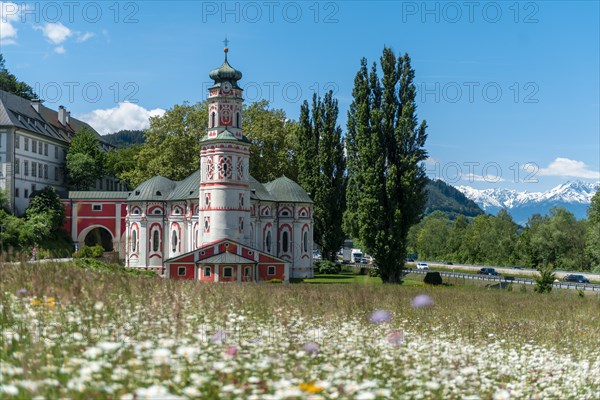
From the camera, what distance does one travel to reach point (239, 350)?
28.9ft

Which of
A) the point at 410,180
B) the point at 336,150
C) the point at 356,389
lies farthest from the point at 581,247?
the point at 356,389

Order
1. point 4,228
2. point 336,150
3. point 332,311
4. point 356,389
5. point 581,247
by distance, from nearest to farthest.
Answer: point 356,389 < point 332,311 < point 4,228 < point 336,150 < point 581,247

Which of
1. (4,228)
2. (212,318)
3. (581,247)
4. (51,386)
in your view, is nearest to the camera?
(51,386)

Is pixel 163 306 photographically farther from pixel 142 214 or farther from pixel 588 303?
pixel 142 214

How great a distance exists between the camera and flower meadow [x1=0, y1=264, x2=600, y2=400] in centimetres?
707

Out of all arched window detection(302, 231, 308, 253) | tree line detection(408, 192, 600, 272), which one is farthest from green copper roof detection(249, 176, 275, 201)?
tree line detection(408, 192, 600, 272)

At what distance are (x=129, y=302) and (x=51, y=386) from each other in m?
4.80

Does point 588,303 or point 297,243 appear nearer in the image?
point 588,303

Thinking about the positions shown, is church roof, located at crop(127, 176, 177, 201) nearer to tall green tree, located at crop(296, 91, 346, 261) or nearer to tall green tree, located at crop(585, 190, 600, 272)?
tall green tree, located at crop(296, 91, 346, 261)

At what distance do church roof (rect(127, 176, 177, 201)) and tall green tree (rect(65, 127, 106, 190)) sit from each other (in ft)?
48.8

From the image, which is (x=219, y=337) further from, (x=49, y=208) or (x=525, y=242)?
(x=525, y=242)

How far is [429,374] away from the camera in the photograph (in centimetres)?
931

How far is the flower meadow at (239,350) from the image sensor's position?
707 cm

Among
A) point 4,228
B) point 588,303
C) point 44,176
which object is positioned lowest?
point 588,303
